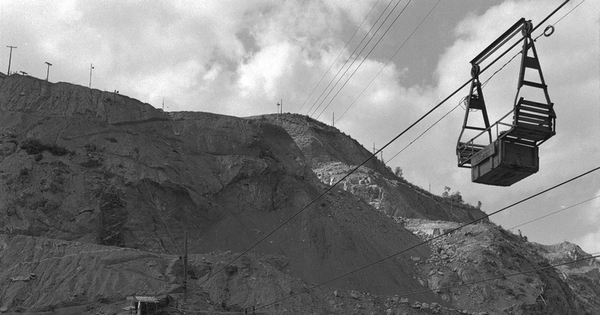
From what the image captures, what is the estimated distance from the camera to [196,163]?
58188 mm

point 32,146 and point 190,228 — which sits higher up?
point 32,146

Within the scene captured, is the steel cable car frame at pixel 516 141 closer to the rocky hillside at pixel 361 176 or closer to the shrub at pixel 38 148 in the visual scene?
the shrub at pixel 38 148

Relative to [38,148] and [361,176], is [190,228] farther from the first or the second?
[361,176]

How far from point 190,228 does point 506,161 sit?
3959 centimetres

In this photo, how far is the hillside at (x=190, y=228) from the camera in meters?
40.9

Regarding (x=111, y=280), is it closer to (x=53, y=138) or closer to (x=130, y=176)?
(x=130, y=176)

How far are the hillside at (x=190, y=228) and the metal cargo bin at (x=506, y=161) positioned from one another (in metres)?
24.0

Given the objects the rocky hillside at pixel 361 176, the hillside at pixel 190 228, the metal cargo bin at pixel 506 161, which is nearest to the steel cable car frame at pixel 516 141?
the metal cargo bin at pixel 506 161

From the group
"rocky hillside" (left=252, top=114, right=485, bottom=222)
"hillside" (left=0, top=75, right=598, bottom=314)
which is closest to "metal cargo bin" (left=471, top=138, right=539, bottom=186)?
"hillside" (left=0, top=75, right=598, bottom=314)

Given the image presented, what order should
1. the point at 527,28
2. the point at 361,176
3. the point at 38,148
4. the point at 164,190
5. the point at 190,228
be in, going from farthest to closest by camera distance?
1. the point at 361,176
2. the point at 164,190
3. the point at 38,148
4. the point at 190,228
5. the point at 527,28

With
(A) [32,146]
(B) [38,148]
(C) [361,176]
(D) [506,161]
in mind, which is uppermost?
(C) [361,176]

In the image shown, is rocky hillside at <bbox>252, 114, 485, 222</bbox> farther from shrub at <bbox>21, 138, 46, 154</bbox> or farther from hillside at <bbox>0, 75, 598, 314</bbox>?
shrub at <bbox>21, 138, 46, 154</bbox>

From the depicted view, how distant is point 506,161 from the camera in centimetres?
1407

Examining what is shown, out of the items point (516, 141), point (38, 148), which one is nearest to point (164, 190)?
point (38, 148)
